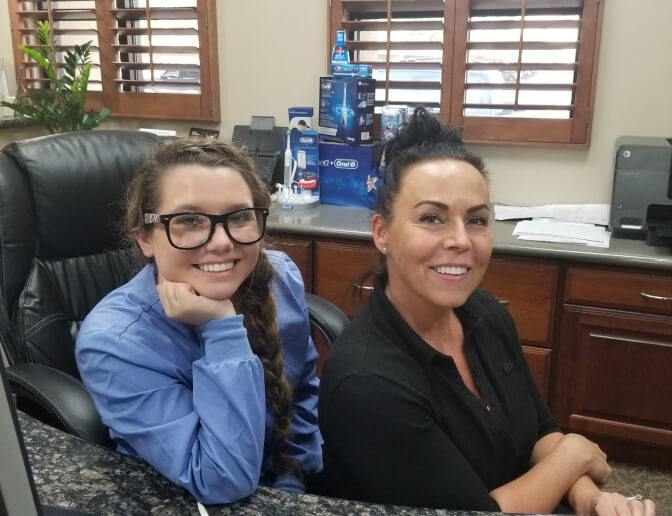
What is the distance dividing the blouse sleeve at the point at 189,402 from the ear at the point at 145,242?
0.58 feet

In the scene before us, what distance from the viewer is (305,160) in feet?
9.05

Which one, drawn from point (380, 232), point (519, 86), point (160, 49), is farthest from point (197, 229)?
point (160, 49)

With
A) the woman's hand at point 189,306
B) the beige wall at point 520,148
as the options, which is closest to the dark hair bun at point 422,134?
the woman's hand at point 189,306

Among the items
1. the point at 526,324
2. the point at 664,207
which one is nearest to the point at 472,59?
the point at 664,207

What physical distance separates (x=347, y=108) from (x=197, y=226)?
1.74 meters

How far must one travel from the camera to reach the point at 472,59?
263cm

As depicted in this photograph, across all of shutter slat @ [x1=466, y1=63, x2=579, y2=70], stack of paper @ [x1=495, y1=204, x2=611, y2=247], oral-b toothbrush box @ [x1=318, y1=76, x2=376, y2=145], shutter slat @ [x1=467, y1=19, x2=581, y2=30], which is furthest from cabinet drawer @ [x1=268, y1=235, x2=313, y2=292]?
shutter slat @ [x1=467, y1=19, x2=581, y2=30]

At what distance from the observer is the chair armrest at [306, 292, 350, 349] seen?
1685mm

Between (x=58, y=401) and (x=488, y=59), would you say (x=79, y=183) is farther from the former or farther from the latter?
(x=488, y=59)

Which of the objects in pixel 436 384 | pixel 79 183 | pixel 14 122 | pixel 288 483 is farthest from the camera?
pixel 14 122

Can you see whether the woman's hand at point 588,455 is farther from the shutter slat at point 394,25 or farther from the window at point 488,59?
the shutter slat at point 394,25

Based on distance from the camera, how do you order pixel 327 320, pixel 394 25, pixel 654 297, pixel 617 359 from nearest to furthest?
pixel 327 320 < pixel 654 297 < pixel 617 359 < pixel 394 25

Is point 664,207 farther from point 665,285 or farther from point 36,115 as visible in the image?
point 36,115

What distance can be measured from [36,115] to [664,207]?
2767mm
